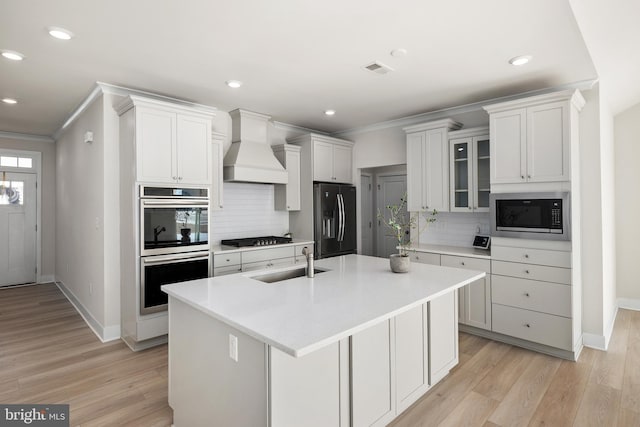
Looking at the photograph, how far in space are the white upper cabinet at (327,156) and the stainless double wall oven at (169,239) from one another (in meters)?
1.82

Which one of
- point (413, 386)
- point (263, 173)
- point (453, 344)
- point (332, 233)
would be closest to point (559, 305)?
point (453, 344)

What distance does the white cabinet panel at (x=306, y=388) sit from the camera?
156 centimetres

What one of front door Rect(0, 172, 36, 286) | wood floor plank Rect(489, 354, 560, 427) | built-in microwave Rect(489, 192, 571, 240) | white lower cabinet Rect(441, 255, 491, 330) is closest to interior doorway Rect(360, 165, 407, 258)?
white lower cabinet Rect(441, 255, 491, 330)

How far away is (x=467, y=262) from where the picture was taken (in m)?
3.90

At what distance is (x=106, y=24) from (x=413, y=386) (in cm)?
328

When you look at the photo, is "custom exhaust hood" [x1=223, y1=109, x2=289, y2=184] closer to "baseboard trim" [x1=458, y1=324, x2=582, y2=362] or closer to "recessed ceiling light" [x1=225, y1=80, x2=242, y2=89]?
"recessed ceiling light" [x1=225, y1=80, x2=242, y2=89]

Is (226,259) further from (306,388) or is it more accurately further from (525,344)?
(525,344)

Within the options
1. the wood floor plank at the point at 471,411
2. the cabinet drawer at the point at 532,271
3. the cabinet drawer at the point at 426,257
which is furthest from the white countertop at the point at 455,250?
the wood floor plank at the point at 471,411

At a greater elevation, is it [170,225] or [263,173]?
[263,173]

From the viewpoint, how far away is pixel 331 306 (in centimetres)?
190

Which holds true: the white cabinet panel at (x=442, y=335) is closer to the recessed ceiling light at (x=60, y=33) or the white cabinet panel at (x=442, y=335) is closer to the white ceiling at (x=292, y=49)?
the white ceiling at (x=292, y=49)

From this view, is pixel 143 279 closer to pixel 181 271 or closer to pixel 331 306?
pixel 181 271

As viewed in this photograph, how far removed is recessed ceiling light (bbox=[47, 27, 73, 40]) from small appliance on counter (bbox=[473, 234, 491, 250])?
171 inches

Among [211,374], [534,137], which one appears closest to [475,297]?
[534,137]
